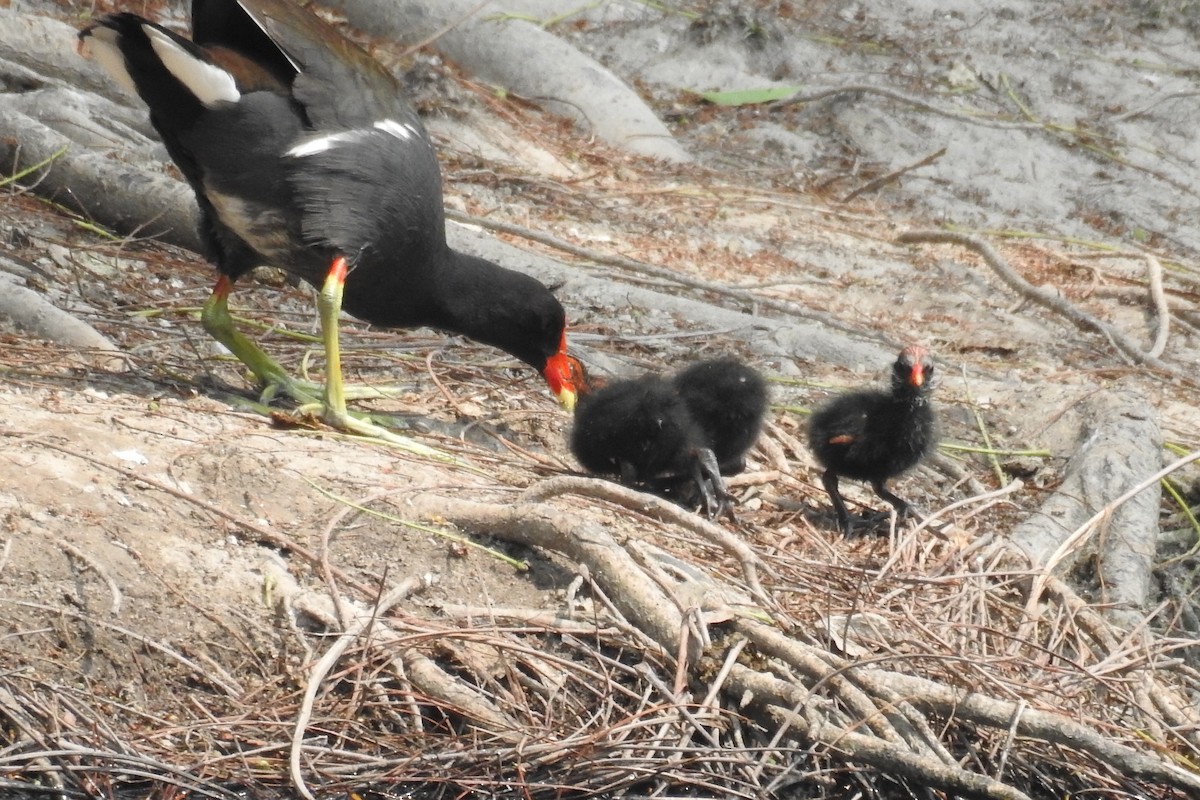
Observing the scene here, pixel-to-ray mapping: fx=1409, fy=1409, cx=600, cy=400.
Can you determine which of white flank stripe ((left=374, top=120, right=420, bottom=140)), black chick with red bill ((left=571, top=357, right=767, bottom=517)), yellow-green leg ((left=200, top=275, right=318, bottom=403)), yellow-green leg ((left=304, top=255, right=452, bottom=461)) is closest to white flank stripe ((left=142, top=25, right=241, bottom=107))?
white flank stripe ((left=374, top=120, right=420, bottom=140))

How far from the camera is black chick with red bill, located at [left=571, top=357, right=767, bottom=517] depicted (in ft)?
13.1

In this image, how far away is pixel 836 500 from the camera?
421 cm

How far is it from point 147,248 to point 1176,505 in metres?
3.90

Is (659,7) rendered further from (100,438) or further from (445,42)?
(100,438)

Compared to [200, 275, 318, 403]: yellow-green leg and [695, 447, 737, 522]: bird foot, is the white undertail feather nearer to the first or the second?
[200, 275, 318, 403]: yellow-green leg

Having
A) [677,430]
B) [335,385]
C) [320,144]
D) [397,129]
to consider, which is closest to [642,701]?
[677,430]

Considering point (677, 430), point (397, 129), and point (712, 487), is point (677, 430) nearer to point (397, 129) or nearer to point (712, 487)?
point (712, 487)

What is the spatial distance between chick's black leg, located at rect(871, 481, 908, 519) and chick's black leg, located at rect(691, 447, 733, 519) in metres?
0.49

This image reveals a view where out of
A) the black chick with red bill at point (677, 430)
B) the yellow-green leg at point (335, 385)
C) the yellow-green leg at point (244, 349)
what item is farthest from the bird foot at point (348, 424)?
the black chick with red bill at point (677, 430)

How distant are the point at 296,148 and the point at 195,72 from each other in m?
0.34

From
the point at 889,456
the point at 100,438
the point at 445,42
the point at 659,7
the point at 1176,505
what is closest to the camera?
the point at 100,438

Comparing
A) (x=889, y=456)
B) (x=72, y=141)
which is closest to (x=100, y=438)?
(x=889, y=456)

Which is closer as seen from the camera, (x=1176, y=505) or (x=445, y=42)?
(x=1176, y=505)

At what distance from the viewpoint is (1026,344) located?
20.7 feet
